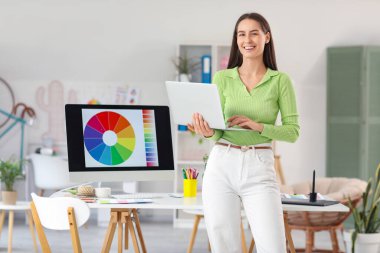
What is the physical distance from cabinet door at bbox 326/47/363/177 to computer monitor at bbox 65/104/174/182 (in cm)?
390

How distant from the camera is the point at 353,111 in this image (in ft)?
24.1

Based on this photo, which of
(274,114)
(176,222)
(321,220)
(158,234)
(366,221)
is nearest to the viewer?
(274,114)

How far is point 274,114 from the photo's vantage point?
9.80ft

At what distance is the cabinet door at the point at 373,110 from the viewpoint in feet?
23.7

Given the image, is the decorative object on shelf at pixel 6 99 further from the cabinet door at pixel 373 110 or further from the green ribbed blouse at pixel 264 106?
the green ribbed blouse at pixel 264 106

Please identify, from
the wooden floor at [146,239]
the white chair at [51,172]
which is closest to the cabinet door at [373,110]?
the wooden floor at [146,239]

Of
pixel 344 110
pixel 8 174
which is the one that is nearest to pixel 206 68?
pixel 344 110

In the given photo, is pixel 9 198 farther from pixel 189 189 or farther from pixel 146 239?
pixel 189 189

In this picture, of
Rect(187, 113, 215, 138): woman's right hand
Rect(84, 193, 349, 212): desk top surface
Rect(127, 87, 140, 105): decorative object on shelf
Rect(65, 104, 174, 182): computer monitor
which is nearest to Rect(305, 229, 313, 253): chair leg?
Rect(84, 193, 349, 212): desk top surface

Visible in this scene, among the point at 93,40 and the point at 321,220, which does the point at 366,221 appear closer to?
the point at 321,220

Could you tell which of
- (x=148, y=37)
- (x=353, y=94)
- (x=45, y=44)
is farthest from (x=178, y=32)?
(x=353, y=94)

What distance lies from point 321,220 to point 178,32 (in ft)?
9.21

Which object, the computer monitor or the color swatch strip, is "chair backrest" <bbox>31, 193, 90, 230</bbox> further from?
the color swatch strip

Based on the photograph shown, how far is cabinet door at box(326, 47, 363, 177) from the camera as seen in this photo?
7.32 meters
